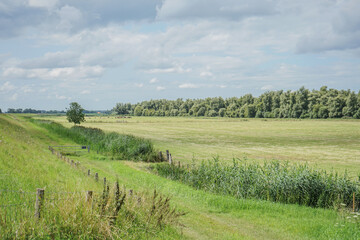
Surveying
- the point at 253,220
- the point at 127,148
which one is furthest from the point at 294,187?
the point at 127,148

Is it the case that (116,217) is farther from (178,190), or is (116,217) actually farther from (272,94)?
(272,94)

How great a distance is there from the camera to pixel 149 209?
388 inches

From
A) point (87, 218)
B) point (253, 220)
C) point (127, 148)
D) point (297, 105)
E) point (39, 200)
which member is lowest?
point (253, 220)

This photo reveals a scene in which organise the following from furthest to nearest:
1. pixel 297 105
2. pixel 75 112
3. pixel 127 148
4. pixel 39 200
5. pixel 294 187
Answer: pixel 297 105
pixel 75 112
pixel 127 148
pixel 294 187
pixel 39 200

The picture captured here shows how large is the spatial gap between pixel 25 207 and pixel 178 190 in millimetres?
9583

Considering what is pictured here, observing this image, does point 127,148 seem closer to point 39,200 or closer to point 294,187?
point 294,187

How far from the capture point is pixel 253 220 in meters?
12.5

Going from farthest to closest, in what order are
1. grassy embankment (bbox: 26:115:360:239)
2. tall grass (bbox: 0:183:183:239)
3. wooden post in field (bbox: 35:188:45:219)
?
grassy embankment (bbox: 26:115:360:239) → wooden post in field (bbox: 35:188:45:219) → tall grass (bbox: 0:183:183:239)

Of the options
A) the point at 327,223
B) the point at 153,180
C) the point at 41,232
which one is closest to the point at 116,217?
the point at 41,232

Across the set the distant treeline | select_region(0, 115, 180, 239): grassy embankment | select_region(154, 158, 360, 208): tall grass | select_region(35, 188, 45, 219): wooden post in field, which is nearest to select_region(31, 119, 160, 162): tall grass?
select_region(154, 158, 360, 208): tall grass

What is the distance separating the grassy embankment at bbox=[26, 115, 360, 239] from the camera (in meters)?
10.8

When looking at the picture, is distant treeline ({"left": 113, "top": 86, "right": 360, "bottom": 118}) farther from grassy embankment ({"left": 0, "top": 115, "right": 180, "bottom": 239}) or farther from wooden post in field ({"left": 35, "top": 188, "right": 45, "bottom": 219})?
wooden post in field ({"left": 35, "top": 188, "right": 45, "bottom": 219})

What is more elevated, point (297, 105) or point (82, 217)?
point (297, 105)

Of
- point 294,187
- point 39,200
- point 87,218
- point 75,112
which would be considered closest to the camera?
point 39,200
